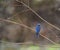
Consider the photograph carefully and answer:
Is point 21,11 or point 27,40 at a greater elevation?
point 21,11

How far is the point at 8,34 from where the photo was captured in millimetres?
9078

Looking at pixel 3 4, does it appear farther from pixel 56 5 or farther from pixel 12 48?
pixel 12 48

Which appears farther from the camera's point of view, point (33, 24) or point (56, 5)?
point (33, 24)

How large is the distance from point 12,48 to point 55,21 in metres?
4.72

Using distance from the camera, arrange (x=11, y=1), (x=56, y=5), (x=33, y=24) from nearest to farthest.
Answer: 1. (x=11, y=1)
2. (x=56, y=5)
3. (x=33, y=24)

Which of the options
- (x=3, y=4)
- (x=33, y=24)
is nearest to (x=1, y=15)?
(x=3, y=4)

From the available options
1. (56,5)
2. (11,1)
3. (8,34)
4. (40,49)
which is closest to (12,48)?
(40,49)

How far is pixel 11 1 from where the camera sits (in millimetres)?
7785

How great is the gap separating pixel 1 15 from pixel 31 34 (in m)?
1.11

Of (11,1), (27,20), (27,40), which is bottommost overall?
(27,40)

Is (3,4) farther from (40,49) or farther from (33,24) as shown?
(40,49)

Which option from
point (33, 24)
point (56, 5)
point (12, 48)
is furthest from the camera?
point (33, 24)

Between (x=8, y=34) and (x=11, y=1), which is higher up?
(x=11, y=1)

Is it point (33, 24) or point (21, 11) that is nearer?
point (21, 11)
